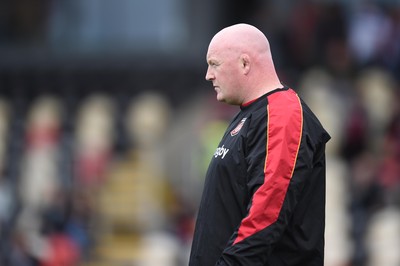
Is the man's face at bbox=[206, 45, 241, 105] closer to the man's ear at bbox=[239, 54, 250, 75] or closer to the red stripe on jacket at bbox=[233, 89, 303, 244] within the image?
the man's ear at bbox=[239, 54, 250, 75]

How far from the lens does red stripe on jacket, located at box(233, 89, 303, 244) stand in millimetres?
4121

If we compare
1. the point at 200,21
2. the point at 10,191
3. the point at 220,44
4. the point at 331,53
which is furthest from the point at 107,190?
the point at 220,44

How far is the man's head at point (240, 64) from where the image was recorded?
4289 millimetres

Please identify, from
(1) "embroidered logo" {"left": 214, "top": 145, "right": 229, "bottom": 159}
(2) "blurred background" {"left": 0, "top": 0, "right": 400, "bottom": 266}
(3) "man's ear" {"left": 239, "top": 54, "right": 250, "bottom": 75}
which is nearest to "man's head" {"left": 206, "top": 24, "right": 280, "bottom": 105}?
(3) "man's ear" {"left": 239, "top": 54, "right": 250, "bottom": 75}

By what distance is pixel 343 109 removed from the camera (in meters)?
14.0

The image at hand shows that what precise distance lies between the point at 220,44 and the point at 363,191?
7569 millimetres

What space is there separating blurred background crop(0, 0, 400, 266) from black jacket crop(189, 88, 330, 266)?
598 centimetres

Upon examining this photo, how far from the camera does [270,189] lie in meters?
4.12

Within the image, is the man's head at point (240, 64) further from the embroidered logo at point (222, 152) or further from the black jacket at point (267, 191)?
the embroidered logo at point (222, 152)

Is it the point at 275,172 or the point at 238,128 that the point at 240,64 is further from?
the point at 275,172

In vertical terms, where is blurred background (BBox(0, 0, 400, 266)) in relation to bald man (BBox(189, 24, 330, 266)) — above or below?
below

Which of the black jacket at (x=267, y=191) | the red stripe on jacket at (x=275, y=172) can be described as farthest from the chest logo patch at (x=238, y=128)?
the red stripe on jacket at (x=275, y=172)

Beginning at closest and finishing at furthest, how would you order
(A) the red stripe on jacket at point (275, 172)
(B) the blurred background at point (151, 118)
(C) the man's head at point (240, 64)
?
(A) the red stripe on jacket at point (275, 172)
(C) the man's head at point (240, 64)
(B) the blurred background at point (151, 118)

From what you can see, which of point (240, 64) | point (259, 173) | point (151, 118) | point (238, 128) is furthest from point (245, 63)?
point (151, 118)
